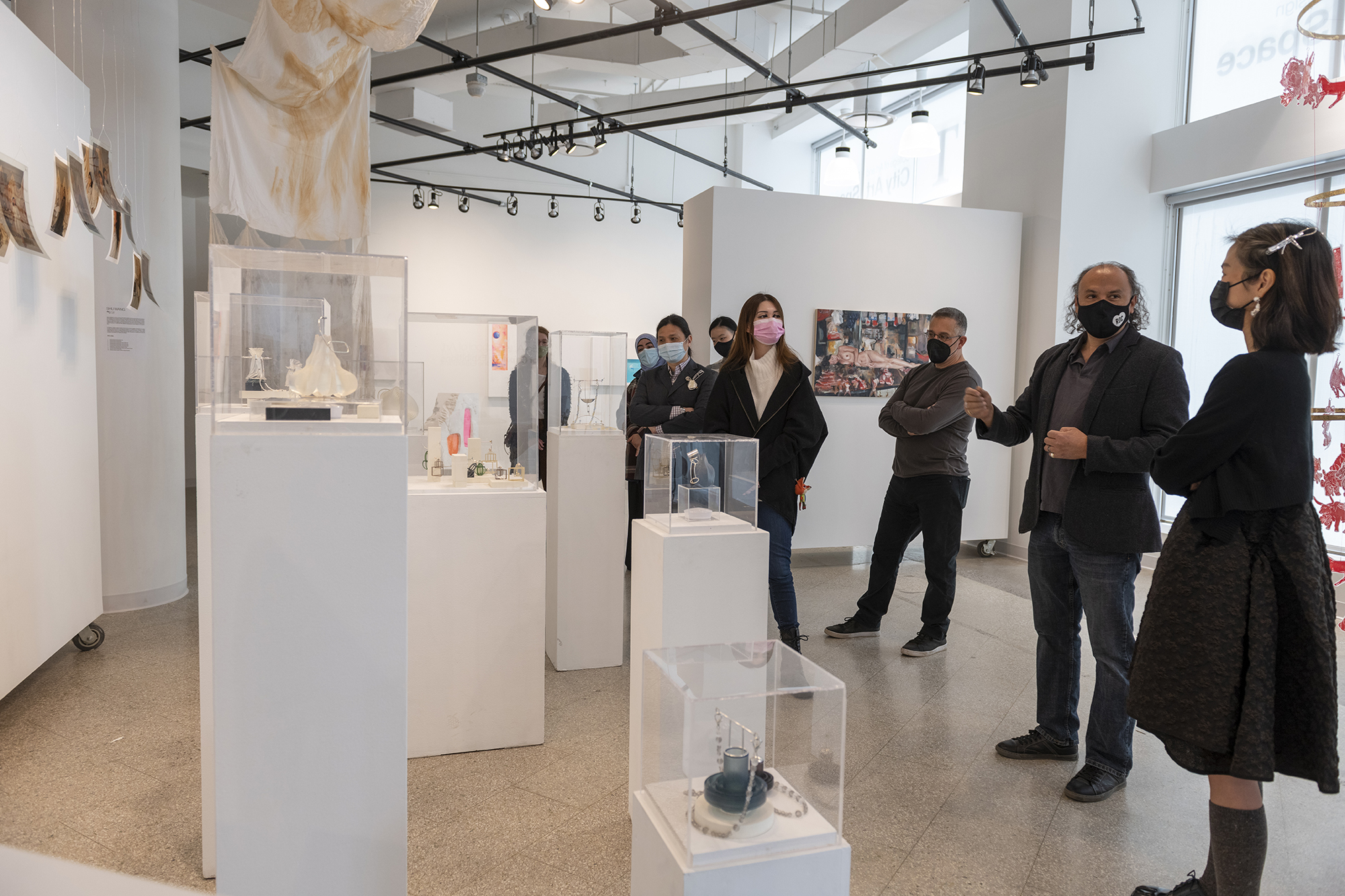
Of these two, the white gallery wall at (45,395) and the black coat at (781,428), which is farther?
the black coat at (781,428)

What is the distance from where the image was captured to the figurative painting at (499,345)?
3.25 m

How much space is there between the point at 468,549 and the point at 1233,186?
5.91 metres

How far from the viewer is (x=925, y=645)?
4.38 metres

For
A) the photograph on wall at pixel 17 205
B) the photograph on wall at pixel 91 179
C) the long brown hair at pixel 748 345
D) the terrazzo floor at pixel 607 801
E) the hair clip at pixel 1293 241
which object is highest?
the photograph on wall at pixel 91 179

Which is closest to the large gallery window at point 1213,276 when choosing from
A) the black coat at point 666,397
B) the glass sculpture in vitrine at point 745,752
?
the black coat at point 666,397

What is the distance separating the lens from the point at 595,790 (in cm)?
285

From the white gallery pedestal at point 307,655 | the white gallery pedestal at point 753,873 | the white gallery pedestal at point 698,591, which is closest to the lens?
the white gallery pedestal at point 753,873

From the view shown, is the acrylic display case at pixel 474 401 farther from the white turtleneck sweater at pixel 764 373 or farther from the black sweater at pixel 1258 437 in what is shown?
the black sweater at pixel 1258 437

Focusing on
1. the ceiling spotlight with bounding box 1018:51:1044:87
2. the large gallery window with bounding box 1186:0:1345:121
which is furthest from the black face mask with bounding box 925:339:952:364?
the large gallery window with bounding box 1186:0:1345:121

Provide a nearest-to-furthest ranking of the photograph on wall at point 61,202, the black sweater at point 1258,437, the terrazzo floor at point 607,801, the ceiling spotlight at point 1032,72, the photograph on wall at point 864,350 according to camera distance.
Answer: the black sweater at point 1258,437, the terrazzo floor at point 607,801, the photograph on wall at point 61,202, the ceiling spotlight at point 1032,72, the photograph on wall at point 864,350

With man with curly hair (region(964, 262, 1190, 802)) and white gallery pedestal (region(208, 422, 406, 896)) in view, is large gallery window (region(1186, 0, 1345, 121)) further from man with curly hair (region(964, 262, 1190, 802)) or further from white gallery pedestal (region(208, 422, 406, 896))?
white gallery pedestal (region(208, 422, 406, 896))

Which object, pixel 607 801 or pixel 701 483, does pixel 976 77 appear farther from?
pixel 607 801

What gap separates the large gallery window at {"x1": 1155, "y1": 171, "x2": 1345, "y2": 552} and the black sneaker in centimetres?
282

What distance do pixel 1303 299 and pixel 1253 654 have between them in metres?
0.80
